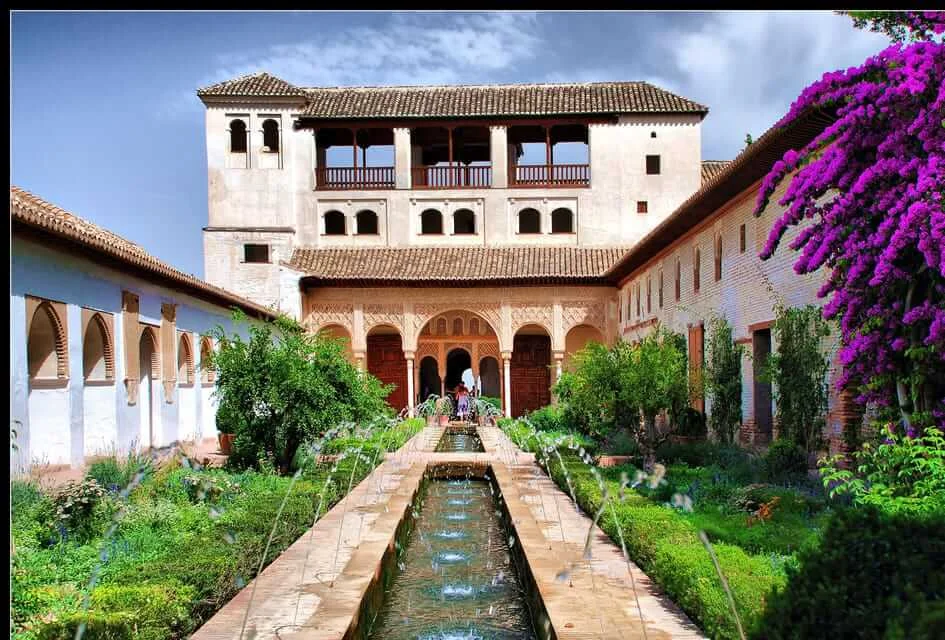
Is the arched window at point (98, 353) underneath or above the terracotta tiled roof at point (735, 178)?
underneath

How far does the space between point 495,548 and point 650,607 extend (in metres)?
3.61

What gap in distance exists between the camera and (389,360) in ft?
110

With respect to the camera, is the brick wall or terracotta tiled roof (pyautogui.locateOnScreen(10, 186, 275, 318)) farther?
the brick wall

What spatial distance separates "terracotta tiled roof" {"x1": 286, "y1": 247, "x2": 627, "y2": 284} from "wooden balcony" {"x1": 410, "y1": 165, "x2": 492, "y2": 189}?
217 cm

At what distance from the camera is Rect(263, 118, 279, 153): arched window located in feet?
99.2

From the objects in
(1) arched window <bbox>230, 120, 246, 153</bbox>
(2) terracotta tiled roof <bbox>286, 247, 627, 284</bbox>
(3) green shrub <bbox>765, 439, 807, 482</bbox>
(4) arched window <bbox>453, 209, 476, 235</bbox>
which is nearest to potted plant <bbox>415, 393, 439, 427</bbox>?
(2) terracotta tiled roof <bbox>286, 247, 627, 284</bbox>

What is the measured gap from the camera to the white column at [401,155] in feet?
99.5

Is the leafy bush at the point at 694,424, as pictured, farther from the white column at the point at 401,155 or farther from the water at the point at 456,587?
the white column at the point at 401,155

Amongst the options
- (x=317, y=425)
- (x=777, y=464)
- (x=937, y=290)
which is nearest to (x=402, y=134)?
(x=317, y=425)

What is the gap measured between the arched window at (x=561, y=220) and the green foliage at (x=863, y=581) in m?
28.6

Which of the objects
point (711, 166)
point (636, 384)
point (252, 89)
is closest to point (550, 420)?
point (636, 384)

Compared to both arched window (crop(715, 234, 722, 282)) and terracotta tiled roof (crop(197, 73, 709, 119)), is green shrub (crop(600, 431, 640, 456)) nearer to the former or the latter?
arched window (crop(715, 234, 722, 282))

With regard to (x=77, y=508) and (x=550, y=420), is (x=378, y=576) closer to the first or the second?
(x=77, y=508)

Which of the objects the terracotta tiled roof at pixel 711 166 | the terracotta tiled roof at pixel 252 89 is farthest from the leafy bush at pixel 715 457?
the terracotta tiled roof at pixel 252 89
